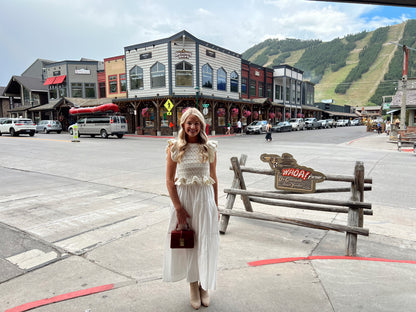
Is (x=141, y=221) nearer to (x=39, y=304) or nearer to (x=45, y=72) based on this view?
(x=39, y=304)

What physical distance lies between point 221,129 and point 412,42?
19435 centimetres

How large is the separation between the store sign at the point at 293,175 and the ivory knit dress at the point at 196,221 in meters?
1.89

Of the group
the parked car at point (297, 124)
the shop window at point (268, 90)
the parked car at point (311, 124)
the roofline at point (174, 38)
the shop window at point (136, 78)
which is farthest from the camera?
the parked car at point (311, 124)

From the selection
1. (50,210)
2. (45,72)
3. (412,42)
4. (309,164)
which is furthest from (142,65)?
(412,42)

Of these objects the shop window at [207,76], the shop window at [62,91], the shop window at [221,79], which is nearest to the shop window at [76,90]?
the shop window at [62,91]

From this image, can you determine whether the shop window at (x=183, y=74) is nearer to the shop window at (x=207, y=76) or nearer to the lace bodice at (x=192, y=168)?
the shop window at (x=207, y=76)

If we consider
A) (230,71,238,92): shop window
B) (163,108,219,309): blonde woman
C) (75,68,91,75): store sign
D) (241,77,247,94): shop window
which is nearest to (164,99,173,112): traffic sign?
(230,71,238,92): shop window

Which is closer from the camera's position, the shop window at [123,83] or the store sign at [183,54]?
the store sign at [183,54]

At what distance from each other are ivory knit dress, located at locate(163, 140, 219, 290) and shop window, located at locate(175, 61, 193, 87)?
1137 inches

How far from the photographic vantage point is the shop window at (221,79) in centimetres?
3354

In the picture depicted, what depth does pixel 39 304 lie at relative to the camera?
107 inches

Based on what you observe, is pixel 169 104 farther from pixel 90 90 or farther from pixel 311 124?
pixel 311 124

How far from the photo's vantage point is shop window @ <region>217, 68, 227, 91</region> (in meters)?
33.5

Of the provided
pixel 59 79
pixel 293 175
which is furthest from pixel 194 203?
pixel 59 79
